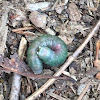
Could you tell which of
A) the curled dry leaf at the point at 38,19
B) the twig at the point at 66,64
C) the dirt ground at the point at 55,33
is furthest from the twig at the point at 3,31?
the twig at the point at 66,64

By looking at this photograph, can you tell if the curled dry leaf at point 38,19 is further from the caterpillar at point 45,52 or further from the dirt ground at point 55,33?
the caterpillar at point 45,52

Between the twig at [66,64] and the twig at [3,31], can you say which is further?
the twig at [3,31]

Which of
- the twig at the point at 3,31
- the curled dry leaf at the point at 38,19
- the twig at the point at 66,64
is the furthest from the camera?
the curled dry leaf at the point at 38,19

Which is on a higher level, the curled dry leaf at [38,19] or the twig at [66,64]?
the curled dry leaf at [38,19]

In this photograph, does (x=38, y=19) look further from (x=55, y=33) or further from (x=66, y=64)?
(x=66, y=64)

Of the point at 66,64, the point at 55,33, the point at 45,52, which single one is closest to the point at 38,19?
the point at 55,33

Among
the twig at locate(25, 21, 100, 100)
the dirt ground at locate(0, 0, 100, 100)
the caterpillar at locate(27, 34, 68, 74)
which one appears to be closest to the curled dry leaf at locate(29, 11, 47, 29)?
the dirt ground at locate(0, 0, 100, 100)

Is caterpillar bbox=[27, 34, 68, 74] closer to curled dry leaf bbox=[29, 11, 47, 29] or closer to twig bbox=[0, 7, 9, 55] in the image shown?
curled dry leaf bbox=[29, 11, 47, 29]

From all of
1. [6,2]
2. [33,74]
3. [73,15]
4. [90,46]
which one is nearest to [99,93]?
[90,46]
